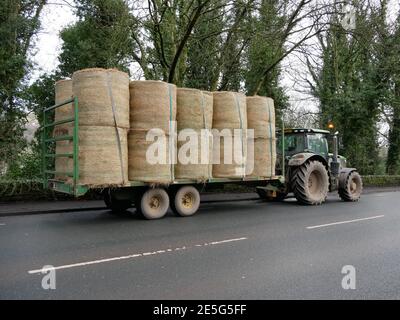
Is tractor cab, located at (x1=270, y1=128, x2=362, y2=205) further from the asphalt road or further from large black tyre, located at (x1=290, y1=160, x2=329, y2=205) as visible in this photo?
the asphalt road

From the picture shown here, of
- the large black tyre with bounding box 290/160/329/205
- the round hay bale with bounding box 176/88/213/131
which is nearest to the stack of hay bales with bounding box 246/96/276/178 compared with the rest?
the round hay bale with bounding box 176/88/213/131

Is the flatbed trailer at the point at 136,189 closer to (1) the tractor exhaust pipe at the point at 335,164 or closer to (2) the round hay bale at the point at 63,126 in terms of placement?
(2) the round hay bale at the point at 63,126

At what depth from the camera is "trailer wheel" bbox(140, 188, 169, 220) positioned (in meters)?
9.13

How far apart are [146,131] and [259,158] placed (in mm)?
3482

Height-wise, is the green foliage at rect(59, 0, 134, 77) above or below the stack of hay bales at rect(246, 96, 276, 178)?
above

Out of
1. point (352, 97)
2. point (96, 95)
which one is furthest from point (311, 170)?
point (352, 97)

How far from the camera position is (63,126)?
8914 mm

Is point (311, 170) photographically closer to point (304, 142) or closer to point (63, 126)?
point (304, 142)

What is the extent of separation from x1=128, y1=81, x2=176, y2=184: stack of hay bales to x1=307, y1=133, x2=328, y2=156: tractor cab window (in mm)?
6285

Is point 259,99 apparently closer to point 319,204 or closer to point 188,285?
point 319,204

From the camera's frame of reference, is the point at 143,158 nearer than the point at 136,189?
Yes

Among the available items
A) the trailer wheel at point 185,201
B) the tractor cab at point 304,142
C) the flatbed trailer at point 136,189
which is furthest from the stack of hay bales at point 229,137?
the tractor cab at point 304,142

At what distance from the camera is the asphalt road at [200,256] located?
14.4 feet
